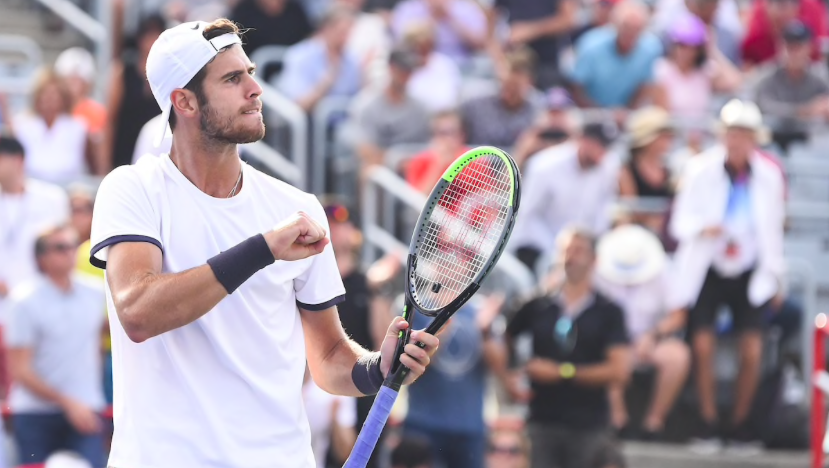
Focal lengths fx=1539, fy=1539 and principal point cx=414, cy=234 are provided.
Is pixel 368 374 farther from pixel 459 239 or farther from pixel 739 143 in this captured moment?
pixel 739 143

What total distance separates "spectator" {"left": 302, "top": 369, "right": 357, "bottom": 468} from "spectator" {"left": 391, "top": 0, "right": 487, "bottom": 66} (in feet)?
14.4

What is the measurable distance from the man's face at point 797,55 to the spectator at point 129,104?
4.77 m

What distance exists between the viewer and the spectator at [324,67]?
11.6 metres

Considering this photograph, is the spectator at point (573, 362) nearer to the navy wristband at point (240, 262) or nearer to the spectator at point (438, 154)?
the spectator at point (438, 154)

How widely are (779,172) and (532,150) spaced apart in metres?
1.69

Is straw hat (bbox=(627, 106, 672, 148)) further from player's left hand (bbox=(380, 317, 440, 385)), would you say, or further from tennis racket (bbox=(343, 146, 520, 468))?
player's left hand (bbox=(380, 317, 440, 385))

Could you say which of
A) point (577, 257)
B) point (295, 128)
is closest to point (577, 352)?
point (577, 257)

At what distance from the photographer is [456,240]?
191 inches

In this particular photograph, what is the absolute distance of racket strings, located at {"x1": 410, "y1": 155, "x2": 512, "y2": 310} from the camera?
452cm

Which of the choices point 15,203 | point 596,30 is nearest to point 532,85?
point 596,30

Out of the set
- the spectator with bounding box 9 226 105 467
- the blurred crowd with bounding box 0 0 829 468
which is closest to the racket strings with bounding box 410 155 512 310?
the blurred crowd with bounding box 0 0 829 468

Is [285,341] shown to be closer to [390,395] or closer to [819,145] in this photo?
[390,395]

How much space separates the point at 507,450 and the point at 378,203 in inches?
98.4

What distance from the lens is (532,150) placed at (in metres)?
10.6
